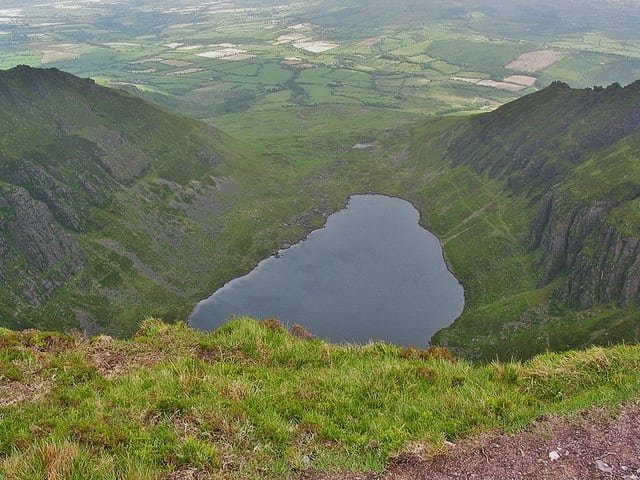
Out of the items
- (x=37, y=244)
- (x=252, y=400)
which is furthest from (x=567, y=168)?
(x=252, y=400)

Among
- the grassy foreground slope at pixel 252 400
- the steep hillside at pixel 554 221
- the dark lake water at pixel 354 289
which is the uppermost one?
the grassy foreground slope at pixel 252 400

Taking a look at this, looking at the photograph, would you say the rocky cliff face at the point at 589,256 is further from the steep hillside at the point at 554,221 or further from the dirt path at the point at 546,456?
the dirt path at the point at 546,456

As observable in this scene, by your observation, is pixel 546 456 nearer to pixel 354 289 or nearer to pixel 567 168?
pixel 354 289

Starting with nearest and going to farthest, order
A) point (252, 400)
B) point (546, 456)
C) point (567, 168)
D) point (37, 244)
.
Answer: point (546, 456) < point (252, 400) < point (37, 244) < point (567, 168)

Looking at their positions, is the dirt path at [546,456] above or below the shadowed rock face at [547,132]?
above

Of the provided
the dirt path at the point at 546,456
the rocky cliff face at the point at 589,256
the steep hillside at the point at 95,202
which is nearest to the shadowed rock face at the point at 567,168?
the rocky cliff face at the point at 589,256

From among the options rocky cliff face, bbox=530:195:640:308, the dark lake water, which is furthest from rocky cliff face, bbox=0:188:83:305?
rocky cliff face, bbox=530:195:640:308

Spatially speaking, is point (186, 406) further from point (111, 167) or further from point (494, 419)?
point (111, 167)

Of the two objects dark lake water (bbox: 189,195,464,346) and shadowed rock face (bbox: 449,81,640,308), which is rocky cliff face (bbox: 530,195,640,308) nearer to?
shadowed rock face (bbox: 449,81,640,308)
